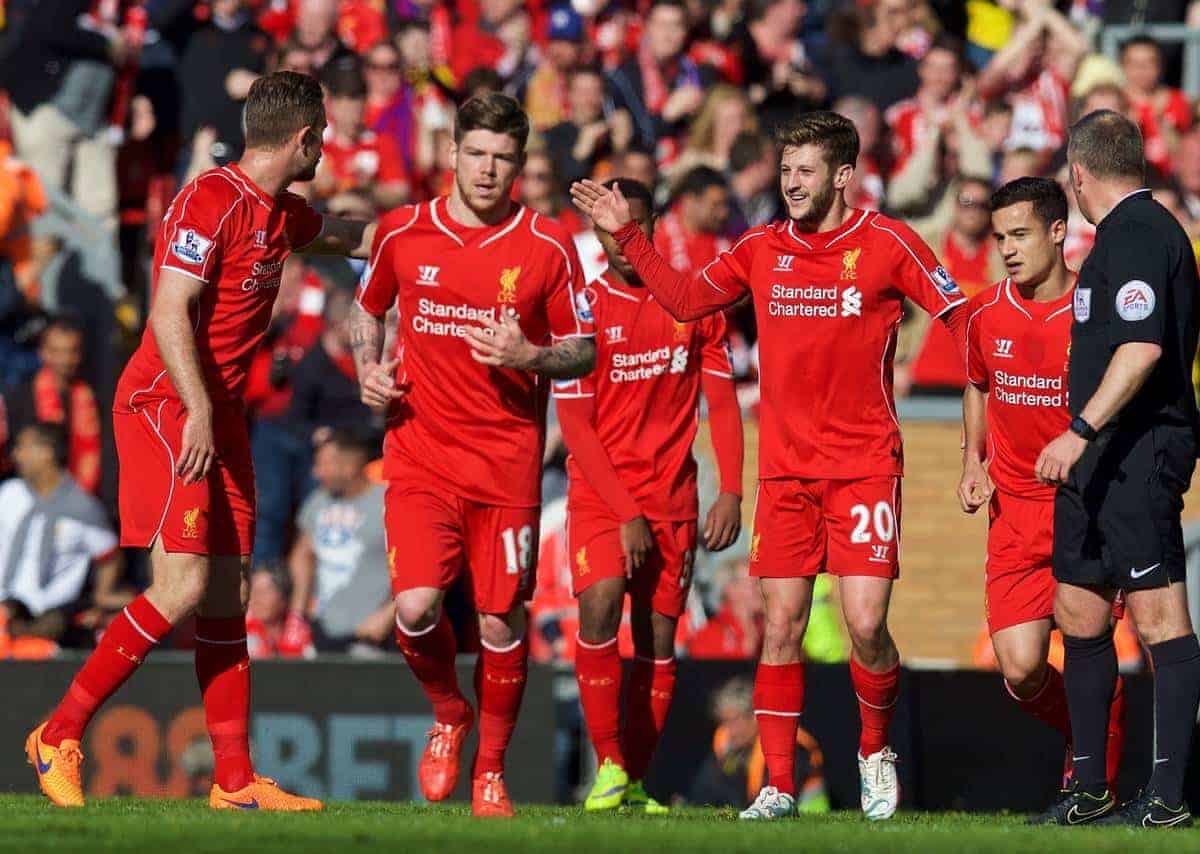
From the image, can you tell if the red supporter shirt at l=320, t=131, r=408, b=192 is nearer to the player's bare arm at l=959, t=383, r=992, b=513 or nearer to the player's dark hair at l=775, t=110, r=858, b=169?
the player's dark hair at l=775, t=110, r=858, b=169

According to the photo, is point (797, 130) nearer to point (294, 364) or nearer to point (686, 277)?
point (686, 277)

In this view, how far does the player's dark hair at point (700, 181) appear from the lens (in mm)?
13773

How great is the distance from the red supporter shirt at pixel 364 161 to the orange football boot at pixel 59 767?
Result: 23.7 ft

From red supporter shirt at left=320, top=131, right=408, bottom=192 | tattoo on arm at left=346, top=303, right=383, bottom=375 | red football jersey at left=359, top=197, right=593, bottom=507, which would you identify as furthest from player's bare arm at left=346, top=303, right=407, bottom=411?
red supporter shirt at left=320, top=131, right=408, bottom=192

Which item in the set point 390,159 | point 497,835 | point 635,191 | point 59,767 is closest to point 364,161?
point 390,159

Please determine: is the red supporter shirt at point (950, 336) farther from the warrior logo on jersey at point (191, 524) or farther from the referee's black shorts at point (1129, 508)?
the warrior logo on jersey at point (191, 524)

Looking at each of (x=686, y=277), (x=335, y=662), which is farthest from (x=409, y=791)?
(x=686, y=277)

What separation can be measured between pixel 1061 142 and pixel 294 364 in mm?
5992

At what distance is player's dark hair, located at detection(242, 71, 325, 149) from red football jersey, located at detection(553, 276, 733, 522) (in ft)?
6.82

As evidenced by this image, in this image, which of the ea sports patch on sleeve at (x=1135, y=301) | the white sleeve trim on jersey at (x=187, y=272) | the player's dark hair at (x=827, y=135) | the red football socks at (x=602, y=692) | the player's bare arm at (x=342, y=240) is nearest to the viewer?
the ea sports patch on sleeve at (x=1135, y=301)

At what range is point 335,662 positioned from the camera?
12.6 meters

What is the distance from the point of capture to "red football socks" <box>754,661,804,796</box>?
960cm

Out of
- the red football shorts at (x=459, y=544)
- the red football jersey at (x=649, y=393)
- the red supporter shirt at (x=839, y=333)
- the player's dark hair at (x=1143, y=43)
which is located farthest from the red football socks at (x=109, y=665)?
the player's dark hair at (x=1143, y=43)

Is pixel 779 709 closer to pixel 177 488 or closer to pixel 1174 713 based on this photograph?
pixel 1174 713
